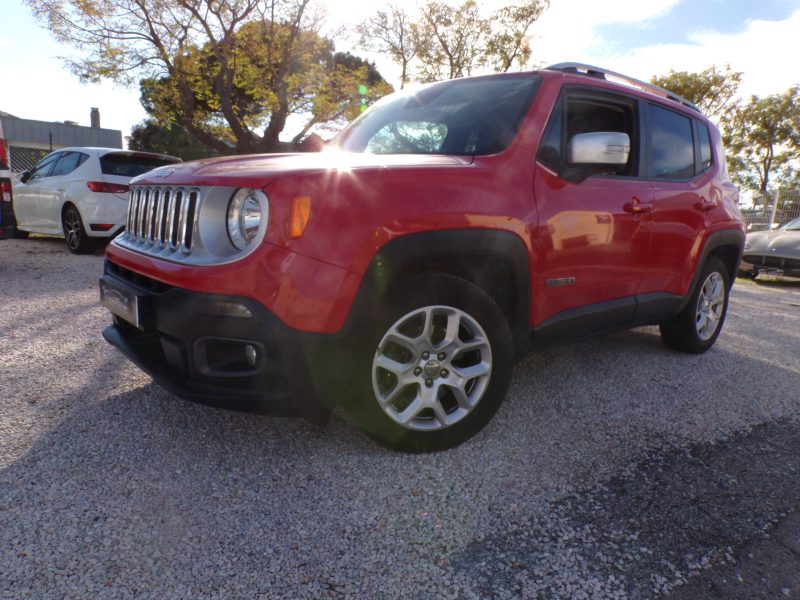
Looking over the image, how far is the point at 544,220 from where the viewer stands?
8.52ft

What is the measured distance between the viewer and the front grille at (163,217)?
220 centimetres

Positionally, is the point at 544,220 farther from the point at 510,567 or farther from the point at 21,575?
the point at 21,575

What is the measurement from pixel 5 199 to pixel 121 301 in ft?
17.3

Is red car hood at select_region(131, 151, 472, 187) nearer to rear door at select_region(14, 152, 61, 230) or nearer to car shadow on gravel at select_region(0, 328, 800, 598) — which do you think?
car shadow on gravel at select_region(0, 328, 800, 598)

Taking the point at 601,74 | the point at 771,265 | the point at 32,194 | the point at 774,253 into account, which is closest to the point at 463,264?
the point at 601,74

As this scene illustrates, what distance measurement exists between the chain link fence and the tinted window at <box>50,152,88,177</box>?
16.2 metres

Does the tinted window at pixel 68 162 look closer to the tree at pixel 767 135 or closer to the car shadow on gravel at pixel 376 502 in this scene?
the car shadow on gravel at pixel 376 502

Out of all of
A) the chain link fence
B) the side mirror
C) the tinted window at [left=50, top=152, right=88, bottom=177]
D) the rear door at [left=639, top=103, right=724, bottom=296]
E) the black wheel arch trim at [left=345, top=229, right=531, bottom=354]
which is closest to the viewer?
the black wheel arch trim at [left=345, top=229, right=531, bottom=354]

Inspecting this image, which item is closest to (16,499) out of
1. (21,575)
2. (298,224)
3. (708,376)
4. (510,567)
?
(21,575)

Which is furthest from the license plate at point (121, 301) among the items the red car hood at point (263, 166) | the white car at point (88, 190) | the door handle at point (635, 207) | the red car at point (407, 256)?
the white car at point (88, 190)

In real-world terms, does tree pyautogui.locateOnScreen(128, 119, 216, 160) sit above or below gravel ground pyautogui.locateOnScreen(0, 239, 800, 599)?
above

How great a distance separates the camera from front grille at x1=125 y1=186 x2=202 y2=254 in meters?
2.20

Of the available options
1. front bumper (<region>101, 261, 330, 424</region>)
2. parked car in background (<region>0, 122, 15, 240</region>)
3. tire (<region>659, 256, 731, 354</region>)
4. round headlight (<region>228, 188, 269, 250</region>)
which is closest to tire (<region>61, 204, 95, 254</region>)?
parked car in background (<region>0, 122, 15, 240</region>)

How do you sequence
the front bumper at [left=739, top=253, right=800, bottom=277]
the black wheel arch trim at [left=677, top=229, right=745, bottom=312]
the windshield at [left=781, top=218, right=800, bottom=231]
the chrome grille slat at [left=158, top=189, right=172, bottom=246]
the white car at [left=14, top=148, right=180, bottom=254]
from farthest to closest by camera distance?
the windshield at [left=781, top=218, right=800, bottom=231] → the front bumper at [left=739, top=253, right=800, bottom=277] → the white car at [left=14, top=148, right=180, bottom=254] → the black wheel arch trim at [left=677, top=229, right=745, bottom=312] → the chrome grille slat at [left=158, top=189, right=172, bottom=246]
